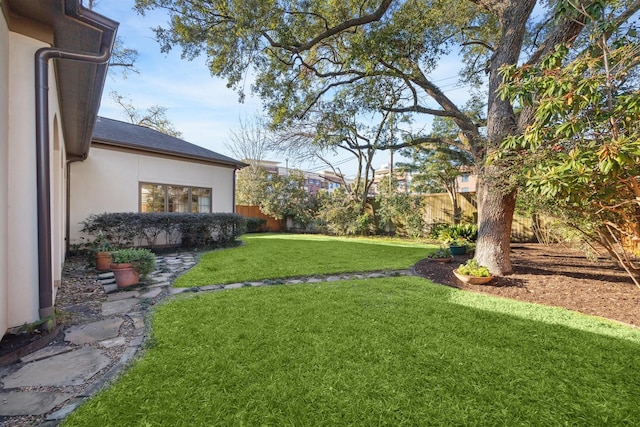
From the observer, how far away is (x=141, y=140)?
9.85 m

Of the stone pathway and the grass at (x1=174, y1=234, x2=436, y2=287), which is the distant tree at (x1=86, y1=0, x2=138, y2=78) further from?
the stone pathway

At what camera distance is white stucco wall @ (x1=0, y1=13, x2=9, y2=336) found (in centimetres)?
240

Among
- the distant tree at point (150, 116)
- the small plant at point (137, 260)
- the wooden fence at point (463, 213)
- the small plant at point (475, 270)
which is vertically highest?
the distant tree at point (150, 116)

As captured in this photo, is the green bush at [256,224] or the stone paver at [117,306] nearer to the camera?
the stone paver at [117,306]

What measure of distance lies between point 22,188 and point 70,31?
1.57 meters

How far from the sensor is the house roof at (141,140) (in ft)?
28.8

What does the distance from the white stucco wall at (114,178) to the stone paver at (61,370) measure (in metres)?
7.22

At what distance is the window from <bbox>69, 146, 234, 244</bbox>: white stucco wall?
0.20 metres

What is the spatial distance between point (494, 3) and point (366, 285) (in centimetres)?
608

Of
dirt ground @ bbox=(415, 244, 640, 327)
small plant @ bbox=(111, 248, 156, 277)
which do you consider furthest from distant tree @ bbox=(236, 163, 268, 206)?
small plant @ bbox=(111, 248, 156, 277)

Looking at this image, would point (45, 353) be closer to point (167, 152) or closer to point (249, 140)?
point (167, 152)

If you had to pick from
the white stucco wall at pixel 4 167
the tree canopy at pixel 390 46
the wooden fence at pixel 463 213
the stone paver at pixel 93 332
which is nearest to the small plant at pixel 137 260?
the stone paver at pixel 93 332

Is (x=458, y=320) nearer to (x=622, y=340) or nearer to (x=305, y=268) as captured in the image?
(x=622, y=340)

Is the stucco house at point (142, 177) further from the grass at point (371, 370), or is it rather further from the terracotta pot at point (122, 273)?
the grass at point (371, 370)
